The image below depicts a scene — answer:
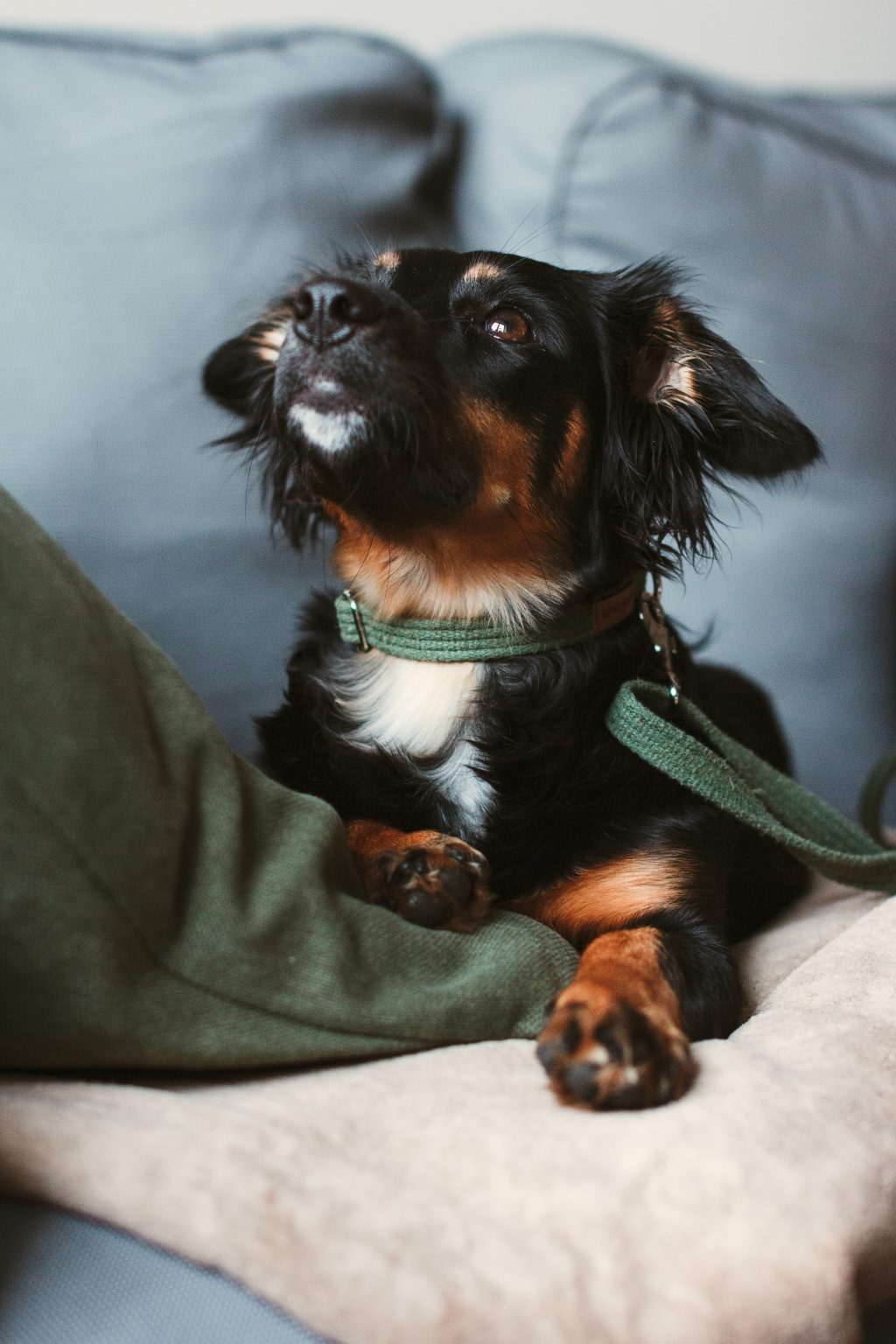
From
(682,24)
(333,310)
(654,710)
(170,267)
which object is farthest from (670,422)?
(682,24)

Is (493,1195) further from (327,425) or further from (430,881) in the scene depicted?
(327,425)

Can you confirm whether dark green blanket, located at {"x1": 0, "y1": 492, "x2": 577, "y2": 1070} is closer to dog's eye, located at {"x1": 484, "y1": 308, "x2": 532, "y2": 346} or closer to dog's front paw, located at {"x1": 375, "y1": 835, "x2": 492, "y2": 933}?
dog's front paw, located at {"x1": 375, "y1": 835, "x2": 492, "y2": 933}

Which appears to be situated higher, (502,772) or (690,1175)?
(690,1175)

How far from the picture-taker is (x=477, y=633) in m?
1.42

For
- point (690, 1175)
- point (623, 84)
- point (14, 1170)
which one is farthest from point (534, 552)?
point (623, 84)

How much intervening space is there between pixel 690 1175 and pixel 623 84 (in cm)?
195

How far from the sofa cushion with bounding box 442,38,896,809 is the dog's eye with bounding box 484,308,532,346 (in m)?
0.67

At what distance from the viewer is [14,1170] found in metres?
0.81

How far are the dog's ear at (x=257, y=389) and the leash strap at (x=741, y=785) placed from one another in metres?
0.57

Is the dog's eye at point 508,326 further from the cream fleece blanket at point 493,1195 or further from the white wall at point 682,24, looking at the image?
the white wall at point 682,24

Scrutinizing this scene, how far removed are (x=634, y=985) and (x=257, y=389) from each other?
102 cm

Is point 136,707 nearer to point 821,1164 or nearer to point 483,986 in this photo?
point 483,986

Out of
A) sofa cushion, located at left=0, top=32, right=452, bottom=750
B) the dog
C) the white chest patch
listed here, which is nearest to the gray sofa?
sofa cushion, located at left=0, top=32, right=452, bottom=750

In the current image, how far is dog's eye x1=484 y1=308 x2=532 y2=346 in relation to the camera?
1.46 meters
